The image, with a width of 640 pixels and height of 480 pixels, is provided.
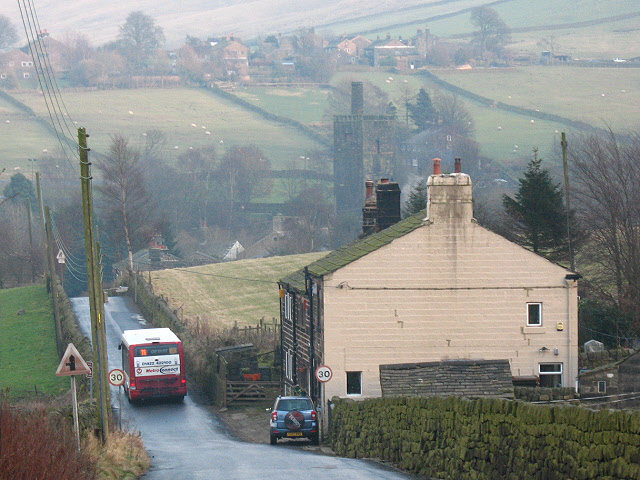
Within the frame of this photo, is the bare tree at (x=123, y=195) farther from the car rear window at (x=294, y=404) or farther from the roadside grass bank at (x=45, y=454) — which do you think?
the roadside grass bank at (x=45, y=454)

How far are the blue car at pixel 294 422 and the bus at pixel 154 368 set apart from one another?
10.8 metres

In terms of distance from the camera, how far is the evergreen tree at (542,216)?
5272 centimetres

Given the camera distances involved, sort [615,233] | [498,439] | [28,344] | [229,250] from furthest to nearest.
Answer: [229,250]
[28,344]
[615,233]
[498,439]

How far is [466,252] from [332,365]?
594 centimetres

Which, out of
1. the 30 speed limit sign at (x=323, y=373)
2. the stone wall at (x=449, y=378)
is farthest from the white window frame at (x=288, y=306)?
the 30 speed limit sign at (x=323, y=373)

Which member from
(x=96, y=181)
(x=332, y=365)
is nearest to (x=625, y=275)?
(x=332, y=365)

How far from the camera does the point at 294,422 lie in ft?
102

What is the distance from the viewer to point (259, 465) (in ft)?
→ 74.5

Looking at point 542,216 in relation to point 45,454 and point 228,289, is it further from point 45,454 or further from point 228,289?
point 228,289

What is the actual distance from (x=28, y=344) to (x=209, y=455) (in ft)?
129

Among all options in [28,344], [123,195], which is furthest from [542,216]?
[123,195]

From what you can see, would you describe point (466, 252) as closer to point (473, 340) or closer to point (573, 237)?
point (473, 340)

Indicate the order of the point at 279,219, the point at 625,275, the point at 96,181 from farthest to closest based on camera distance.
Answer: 1. the point at 96,181
2. the point at 279,219
3. the point at 625,275

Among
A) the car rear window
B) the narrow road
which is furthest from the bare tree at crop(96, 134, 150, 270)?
the car rear window
